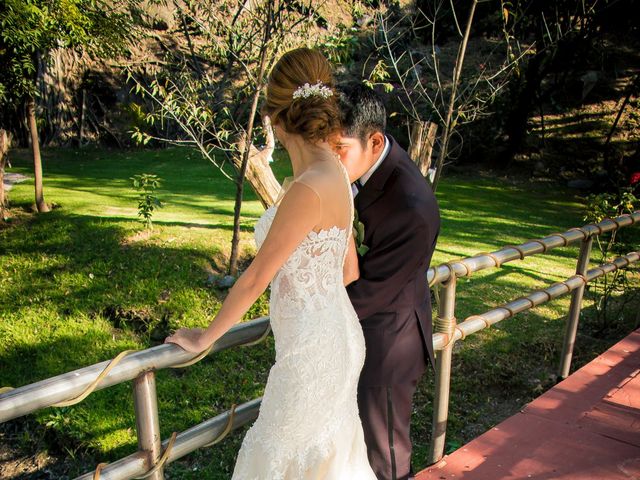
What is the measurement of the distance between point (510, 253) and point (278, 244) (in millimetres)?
1625

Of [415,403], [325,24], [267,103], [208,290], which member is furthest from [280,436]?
[325,24]

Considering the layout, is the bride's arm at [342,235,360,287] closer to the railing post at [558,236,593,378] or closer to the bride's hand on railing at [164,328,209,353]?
the bride's hand on railing at [164,328,209,353]

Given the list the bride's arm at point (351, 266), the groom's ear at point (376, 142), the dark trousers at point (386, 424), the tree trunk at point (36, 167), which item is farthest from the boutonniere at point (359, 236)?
the tree trunk at point (36, 167)

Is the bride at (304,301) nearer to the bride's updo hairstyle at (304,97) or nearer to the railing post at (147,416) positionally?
the bride's updo hairstyle at (304,97)

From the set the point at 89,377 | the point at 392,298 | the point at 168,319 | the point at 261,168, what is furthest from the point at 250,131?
the point at 89,377

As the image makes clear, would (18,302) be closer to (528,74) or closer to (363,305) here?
(363,305)

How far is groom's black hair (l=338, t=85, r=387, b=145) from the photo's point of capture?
2008 mm

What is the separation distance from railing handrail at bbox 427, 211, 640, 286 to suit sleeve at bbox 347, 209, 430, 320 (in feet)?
1.48

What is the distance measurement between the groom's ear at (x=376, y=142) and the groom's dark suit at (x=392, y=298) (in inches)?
1.6

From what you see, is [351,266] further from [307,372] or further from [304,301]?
[307,372]

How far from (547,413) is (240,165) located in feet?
13.4

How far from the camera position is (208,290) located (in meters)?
6.04

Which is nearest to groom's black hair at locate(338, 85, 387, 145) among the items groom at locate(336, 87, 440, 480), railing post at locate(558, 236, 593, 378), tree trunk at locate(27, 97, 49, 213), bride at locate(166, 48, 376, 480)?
groom at locate(336, 87, 440, 480)

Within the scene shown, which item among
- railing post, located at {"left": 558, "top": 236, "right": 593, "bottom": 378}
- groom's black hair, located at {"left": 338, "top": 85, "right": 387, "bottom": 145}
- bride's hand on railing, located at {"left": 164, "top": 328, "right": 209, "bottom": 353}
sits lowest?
railing post, located at {"left": 558, "top": 236, "right": 593, "bottom": 378}
